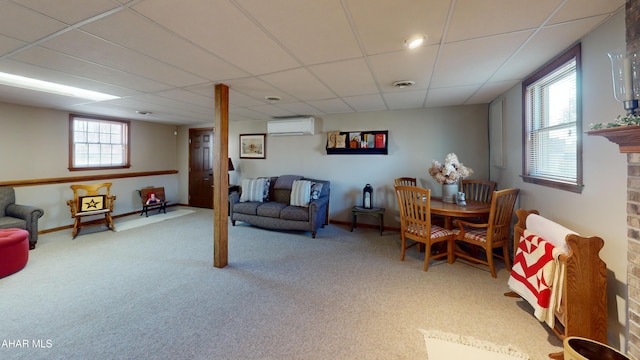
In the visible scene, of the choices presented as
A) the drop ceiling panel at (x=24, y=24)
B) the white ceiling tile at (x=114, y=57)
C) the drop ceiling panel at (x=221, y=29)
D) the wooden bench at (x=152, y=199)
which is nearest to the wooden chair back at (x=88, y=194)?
the wooden bench at (x=152, y=199)

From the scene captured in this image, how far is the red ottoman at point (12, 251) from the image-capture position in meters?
2.62

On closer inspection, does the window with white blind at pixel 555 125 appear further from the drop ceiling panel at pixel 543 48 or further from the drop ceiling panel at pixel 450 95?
the drop ceiling panel at pixel 450 95

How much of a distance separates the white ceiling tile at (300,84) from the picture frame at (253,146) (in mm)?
2317

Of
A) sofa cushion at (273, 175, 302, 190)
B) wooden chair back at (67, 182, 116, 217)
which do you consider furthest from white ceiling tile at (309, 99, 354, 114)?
wooden chair back at (67, 182, 116, 217)

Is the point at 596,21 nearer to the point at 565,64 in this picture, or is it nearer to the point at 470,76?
the point at 565,64

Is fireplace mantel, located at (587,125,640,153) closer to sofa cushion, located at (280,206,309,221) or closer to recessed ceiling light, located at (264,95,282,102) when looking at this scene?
recessed ceiling light, located at (264,95,282,102)

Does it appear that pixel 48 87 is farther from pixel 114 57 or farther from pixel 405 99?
pixel 405 99

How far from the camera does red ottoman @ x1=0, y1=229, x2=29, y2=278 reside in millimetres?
2621

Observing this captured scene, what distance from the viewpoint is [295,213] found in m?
4.20

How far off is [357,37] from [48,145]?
19.2ft

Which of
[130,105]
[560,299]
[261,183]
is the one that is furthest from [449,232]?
[130,105]

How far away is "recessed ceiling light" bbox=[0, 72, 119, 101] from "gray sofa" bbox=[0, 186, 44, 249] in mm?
1749

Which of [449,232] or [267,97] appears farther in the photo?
[267,97]

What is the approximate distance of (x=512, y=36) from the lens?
6.08 ft
